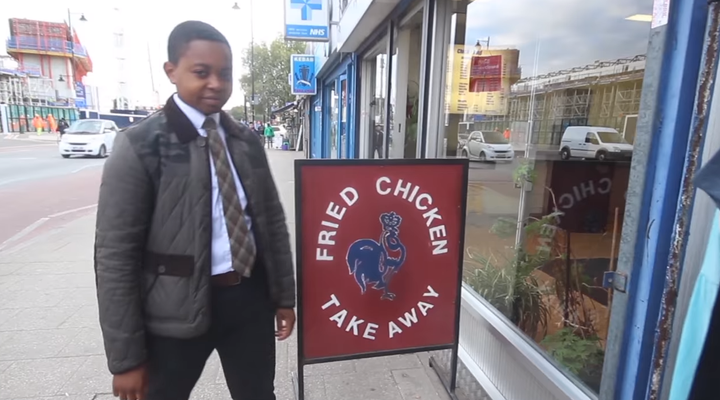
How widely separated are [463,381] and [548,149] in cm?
195

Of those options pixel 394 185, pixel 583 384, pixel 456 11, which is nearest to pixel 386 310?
pixel 394 185

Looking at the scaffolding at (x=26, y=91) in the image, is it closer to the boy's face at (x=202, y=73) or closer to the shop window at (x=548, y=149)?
the shop window at (x=548, y=149)

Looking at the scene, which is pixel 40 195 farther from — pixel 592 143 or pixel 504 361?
pixel 592 143

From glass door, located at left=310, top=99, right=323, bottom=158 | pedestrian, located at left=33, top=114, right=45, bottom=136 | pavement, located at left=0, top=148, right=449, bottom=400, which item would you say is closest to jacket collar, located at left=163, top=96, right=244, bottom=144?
pavement, located at left=0, top=148, right=449, bottom=400

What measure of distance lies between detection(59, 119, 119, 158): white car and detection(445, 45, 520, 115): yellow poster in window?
1619cm

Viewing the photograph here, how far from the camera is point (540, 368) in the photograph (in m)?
2.12

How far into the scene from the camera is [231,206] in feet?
4.80

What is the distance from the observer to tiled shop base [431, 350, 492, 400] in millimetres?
2576

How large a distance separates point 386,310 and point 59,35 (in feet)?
224

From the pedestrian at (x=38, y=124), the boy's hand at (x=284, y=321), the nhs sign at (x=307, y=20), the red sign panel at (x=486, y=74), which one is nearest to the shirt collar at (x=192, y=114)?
the boy's hand at (x=284, y=321)

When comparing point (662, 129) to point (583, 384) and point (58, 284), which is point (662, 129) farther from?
point (58, 284)

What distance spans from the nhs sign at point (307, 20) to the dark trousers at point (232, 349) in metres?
7.40

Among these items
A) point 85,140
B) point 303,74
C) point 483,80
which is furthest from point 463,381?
point 85,140

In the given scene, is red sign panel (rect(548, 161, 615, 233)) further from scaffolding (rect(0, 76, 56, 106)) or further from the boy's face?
scaffolding (rect(0, 76, 56, 106))
